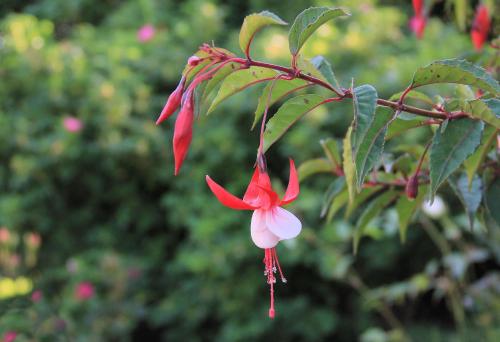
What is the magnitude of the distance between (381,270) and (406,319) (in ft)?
0.75

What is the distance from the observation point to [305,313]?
231 cm

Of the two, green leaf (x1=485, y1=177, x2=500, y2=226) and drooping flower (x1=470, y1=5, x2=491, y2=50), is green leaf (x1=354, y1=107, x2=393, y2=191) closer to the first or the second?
green leaf (x1=485, y1=177, x2=500, y2=226)

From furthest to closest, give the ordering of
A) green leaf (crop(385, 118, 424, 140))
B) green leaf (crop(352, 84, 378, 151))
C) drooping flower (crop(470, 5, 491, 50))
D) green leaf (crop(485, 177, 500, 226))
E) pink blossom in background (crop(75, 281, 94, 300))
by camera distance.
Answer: pink blossom in background (crop(75, 281, 94, 300)), drooping flower (crop(470, 5, 491, 50)), green leaf (crop(485, 177, 500, 226)), green leaf (crop(385, 118, 424, 140)), green leaf (crop(352, 84, 378, 151))

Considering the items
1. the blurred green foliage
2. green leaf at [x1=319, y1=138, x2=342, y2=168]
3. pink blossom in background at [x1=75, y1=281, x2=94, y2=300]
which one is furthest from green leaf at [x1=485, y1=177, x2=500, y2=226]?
pink blossom in background at [x1=75, y1=281, x2=94, y2=300]

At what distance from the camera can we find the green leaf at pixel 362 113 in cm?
49

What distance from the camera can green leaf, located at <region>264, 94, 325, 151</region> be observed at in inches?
22.0

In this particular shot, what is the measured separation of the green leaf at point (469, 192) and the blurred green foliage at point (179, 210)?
136cm

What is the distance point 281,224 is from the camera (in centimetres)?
53

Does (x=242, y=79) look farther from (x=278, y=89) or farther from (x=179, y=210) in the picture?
(x=179, y=210)

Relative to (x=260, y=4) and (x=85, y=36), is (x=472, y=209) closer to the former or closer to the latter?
(x=85, y=36)

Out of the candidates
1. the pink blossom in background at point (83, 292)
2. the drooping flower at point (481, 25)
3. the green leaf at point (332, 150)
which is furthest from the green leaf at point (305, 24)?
the pink blossom in background at point (83, 292)

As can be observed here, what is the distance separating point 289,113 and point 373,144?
3.0 inches

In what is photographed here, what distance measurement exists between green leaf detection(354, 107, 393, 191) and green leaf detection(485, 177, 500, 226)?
0.75 ft

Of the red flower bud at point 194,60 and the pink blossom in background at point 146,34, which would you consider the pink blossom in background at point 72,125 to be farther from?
the red flower bud at point 194,60
